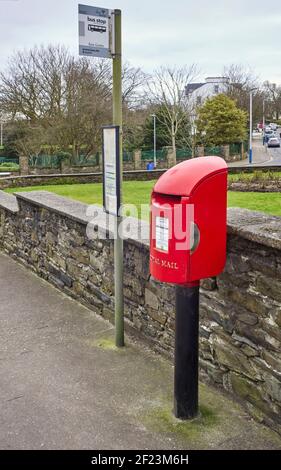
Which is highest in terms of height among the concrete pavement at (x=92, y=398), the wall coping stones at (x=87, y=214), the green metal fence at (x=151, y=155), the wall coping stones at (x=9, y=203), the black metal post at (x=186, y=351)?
the green metal fence at (x=151, y=155)

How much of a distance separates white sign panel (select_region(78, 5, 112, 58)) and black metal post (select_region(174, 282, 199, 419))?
2049 mm

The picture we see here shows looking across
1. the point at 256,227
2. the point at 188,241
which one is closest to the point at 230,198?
the point at 256,227

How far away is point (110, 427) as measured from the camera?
3240 millimetres

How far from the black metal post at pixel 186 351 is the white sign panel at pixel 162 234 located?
0.92 ft

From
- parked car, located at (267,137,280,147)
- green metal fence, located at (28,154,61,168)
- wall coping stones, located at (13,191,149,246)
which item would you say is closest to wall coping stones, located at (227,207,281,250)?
wall coping stones, located at (13,191,149,246)

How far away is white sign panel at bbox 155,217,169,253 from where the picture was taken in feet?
10.1

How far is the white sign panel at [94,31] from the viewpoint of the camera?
3.89 m

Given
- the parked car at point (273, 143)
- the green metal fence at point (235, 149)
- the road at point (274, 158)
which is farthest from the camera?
the parked car at point (273, 143)

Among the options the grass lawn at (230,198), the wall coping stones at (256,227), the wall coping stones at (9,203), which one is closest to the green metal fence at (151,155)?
the grass lawn at (230,198)

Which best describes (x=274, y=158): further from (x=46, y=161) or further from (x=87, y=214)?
(x=87, y=214)

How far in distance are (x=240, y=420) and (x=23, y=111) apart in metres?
34.1

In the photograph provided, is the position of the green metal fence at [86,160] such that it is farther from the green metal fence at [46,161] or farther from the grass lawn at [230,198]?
the grass lawn at [230,198]

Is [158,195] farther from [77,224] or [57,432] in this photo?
[77,224]

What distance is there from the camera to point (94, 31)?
3965 millimetres
